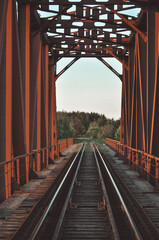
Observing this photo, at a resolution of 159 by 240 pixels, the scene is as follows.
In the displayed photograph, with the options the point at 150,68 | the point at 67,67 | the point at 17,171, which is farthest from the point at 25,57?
the point at 67,67

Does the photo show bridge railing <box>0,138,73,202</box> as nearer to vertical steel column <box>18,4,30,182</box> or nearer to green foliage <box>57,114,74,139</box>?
vertical steel column <box>18,4,30,182</box>

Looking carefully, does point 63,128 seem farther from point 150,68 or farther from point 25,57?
point 150,68

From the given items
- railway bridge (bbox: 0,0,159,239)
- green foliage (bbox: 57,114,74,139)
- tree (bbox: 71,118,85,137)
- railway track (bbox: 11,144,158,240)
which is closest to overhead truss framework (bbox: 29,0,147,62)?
railway bridge (bbox: 0,0,159,239)

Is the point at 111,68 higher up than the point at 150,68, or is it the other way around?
the point at 111,68

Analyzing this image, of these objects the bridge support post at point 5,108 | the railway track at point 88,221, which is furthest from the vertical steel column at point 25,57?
the railway track at point 88,221

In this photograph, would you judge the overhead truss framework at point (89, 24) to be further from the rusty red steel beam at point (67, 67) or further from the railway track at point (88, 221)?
the railway track at point (88, 221)

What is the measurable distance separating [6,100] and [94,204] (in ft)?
12.4

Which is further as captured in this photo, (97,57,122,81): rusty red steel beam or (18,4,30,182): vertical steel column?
(97,57,122,81): rusty red steel beam

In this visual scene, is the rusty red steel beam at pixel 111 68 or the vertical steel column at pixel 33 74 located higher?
the rusty red steel beam at pixel 111 68

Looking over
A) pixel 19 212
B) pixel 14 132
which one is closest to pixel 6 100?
pixel 14 132

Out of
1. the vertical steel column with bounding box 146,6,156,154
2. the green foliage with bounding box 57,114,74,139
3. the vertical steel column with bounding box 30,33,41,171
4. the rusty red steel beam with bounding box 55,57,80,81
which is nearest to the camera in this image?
the vertical steel column with bounding box 146,6,156,154

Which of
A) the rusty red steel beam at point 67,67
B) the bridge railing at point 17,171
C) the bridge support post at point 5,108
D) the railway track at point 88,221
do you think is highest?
the rusty red steel beam at point 67,67

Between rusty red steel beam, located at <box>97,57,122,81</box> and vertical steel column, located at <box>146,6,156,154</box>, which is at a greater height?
rusty red steel beam, located at <box>97,57,122,81</box>

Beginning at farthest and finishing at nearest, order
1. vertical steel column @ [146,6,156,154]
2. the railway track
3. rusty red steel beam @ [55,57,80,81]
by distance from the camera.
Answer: rusty red steel beam @ [55,57,80,81]
vertical steel column @ [146,6,156,154]
the railway track
